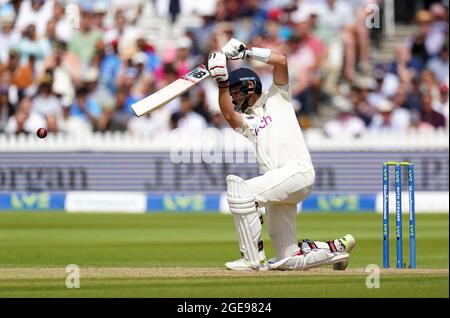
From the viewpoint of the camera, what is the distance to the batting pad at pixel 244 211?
25.2ft

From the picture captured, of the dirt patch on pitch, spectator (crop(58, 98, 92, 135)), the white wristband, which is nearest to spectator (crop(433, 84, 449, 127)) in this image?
spectator (crop(58, 98, 92, 135))

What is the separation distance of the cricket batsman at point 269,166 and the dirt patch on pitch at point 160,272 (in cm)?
12

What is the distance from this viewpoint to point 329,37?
17.8m

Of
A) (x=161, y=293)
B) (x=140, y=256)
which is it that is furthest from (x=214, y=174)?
(x=161, y=293)

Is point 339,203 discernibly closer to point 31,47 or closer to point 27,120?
point 27,120

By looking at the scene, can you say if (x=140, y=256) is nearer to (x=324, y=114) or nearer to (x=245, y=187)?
(x=245, y=187)

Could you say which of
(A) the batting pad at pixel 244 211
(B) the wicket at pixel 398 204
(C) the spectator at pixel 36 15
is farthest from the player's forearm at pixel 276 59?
(C) the spectator at pixel 36 15

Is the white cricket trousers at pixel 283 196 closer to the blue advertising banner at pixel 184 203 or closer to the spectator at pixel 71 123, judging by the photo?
the blue advertising banner at pixel 184 203

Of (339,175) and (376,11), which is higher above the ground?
(376,11)

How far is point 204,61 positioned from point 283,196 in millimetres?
9823

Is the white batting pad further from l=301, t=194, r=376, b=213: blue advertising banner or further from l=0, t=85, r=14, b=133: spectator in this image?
l=0, t=85, r=14, b=133: spectator

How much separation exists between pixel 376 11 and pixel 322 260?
10275 mm

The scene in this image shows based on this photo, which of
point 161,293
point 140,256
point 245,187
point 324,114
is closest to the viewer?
point 161,293

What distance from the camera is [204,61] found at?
17484 mm
